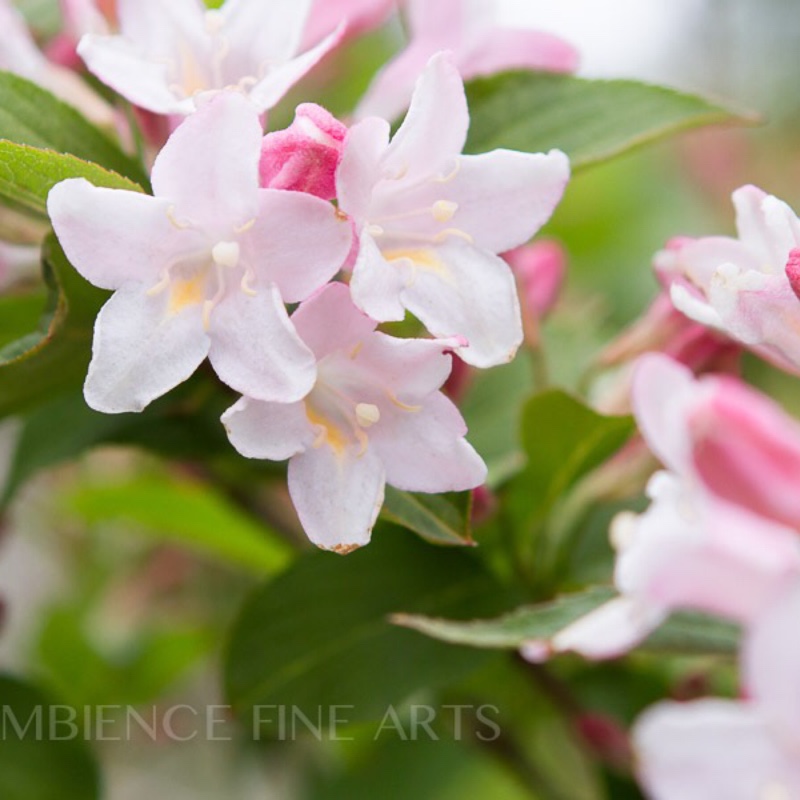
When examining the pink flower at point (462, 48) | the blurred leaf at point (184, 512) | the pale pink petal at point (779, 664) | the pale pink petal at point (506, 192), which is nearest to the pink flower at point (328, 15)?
the pink flower at point (462, 48)

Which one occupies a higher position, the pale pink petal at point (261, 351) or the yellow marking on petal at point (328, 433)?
the pale pink petal at point (261, 351)

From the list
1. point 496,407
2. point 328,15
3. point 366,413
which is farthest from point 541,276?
point 366,413

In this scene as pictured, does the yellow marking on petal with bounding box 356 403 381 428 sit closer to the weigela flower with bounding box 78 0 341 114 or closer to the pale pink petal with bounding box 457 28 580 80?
the weigela flower with bounding box 78 0 341 114

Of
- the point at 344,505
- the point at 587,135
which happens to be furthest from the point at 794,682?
the point at 587,135

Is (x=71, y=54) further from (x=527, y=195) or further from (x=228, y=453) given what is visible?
(x=527, y=195)

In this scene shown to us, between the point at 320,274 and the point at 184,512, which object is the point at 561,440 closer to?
the point at 320,274

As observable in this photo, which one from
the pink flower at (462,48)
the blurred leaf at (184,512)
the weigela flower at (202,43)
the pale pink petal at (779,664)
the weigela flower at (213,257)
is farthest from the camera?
the blurred leaf at (184,512)

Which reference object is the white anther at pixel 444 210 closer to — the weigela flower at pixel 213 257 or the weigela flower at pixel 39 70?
the weigela flower at pixel 213 257
